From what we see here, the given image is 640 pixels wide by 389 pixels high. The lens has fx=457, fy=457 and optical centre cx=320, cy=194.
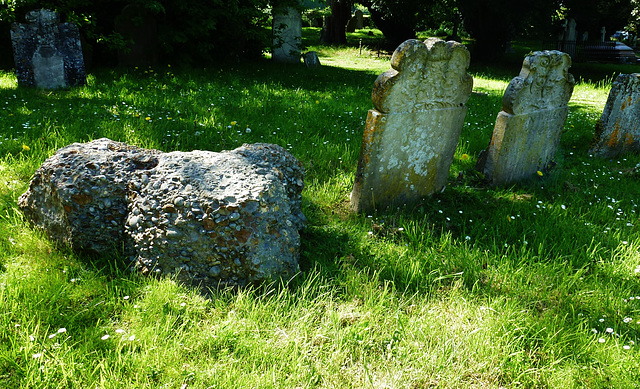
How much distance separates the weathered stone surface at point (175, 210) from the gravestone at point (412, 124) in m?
1.16

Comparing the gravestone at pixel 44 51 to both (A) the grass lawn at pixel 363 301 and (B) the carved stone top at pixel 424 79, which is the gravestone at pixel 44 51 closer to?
(A) the grass lawn at pixel 363 301

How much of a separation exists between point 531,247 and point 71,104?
6.11 metres

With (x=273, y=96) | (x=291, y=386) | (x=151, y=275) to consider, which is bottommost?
(x=291, y=386)

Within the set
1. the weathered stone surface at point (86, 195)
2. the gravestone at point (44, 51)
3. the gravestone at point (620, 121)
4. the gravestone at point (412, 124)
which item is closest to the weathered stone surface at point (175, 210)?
the weathered stone surface at point (86, 195)

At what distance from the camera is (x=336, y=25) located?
22.6 meters

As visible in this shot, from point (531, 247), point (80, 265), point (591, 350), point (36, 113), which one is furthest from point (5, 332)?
point (36, 113)

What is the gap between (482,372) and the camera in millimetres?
2488

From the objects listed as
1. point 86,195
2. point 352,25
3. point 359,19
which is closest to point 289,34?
point 86,195

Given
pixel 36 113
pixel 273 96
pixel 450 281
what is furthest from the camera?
pixel 273 96

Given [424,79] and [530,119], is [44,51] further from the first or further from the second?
[530,119]

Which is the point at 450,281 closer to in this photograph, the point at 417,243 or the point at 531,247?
the point at 417,243

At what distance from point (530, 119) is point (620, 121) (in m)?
2.37

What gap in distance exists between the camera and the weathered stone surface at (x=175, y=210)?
277 cm

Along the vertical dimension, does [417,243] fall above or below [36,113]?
below
